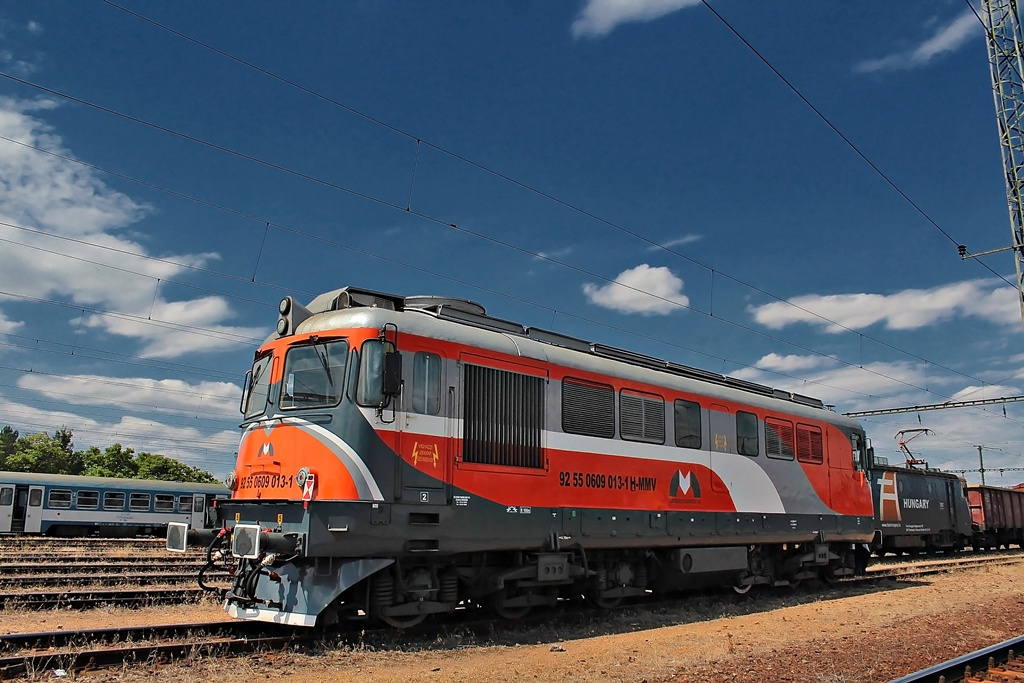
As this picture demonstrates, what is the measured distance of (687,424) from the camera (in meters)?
14.2

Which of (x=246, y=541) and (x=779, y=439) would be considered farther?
(x=779, y=439)

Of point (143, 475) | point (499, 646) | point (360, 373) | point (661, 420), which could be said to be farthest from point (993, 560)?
point (143, 475)

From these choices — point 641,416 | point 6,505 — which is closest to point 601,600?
point 641,416

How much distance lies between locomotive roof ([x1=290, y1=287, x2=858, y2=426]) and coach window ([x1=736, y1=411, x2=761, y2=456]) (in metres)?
0.84

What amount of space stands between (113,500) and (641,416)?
2988cm

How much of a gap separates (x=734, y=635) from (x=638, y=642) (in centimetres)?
173

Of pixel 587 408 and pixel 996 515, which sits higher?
pixel 587 408

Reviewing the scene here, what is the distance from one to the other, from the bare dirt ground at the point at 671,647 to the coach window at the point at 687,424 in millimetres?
2906

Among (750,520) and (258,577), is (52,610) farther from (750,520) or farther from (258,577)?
(750,520)

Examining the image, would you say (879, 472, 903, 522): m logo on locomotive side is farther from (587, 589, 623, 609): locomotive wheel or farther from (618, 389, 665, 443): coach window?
(587, 589, 623, 609): locomotive wheel

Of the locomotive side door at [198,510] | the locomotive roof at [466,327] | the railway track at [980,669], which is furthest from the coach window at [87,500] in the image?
the railway track at [980,669]

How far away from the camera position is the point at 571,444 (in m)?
12.0

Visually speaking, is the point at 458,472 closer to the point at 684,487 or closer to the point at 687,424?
the point at 684,487

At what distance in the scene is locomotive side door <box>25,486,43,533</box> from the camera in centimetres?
3328
